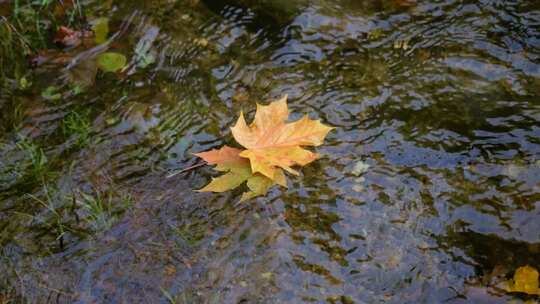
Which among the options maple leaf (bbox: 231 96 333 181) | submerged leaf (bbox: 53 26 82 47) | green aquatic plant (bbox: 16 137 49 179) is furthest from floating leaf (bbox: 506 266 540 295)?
submerged leaf (bbox: 53 26 82 47)

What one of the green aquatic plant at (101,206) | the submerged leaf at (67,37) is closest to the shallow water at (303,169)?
the green aquatic plant at (101,206)

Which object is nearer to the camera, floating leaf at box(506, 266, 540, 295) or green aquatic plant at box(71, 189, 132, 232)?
floating leaf at box(506, 266, 540, 295)

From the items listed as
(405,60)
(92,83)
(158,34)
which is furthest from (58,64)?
(405,60)

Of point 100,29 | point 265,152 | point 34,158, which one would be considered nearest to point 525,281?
point 265,152

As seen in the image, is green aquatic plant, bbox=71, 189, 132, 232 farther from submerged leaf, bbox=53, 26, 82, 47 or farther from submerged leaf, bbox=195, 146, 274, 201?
submerged leaf, bbox=53, 26, 82, 47

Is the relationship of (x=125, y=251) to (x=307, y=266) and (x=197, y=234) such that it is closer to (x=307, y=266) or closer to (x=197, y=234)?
(x=197, y=234)

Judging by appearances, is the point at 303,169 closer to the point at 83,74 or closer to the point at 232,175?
the point at 232,175
